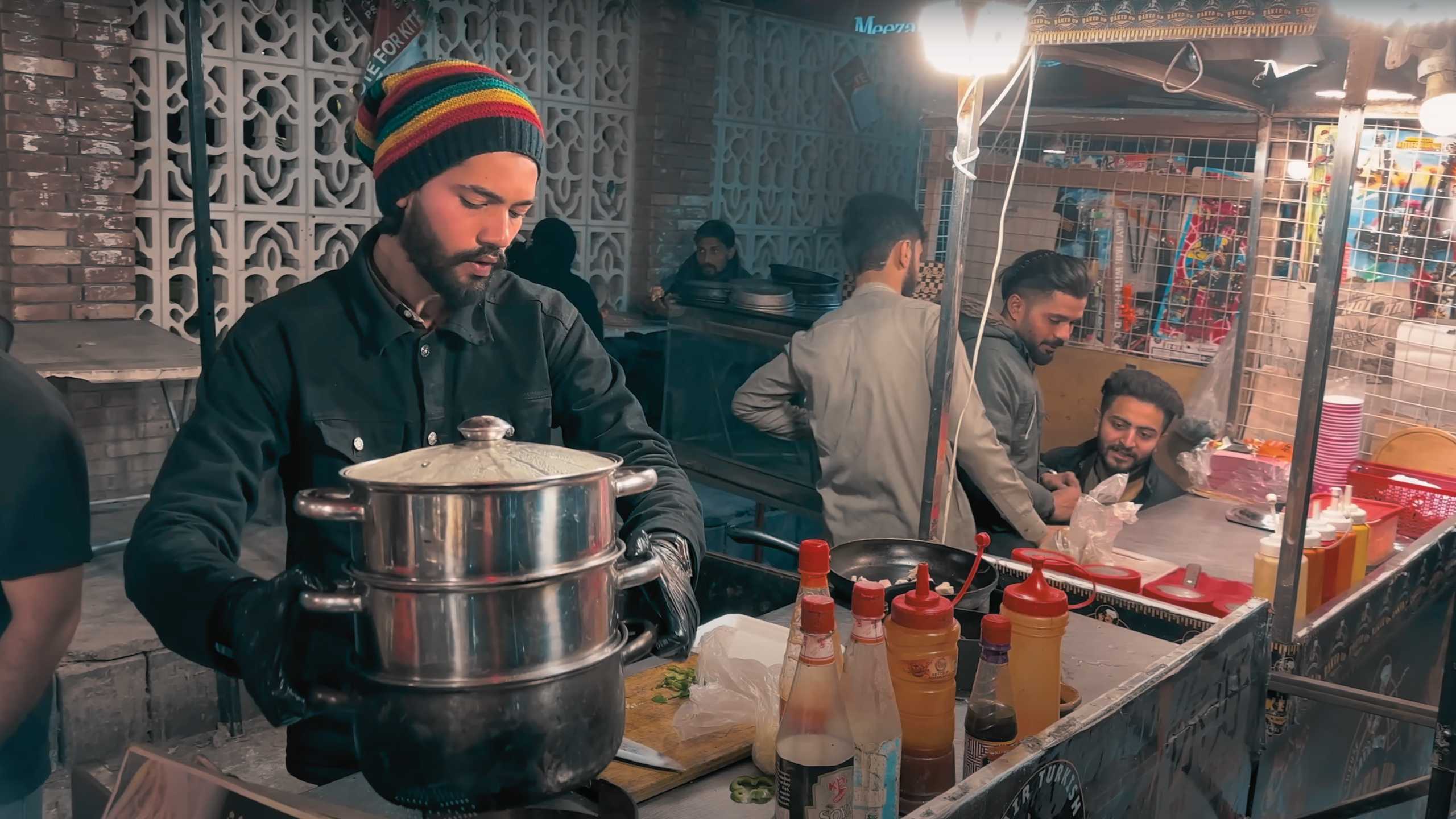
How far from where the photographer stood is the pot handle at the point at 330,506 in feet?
3.21

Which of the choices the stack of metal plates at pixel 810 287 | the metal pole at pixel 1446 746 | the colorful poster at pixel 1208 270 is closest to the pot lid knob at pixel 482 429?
the metal pole at pixel 1446 746

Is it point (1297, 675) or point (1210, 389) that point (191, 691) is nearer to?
point (1297, 675)

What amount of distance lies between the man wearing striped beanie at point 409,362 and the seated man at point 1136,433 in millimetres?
2472

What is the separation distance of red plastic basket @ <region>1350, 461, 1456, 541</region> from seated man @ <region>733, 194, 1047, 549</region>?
1.04 metres

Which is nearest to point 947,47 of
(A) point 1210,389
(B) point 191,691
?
(A) point 1210,389

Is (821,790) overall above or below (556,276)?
below

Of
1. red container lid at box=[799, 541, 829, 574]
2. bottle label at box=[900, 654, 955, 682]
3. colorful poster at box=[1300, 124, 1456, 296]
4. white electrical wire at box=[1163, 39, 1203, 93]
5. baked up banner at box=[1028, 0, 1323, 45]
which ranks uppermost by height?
white electrical wire at box=[1163, 39, 1203, 93]

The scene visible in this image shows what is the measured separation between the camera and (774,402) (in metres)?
3.67

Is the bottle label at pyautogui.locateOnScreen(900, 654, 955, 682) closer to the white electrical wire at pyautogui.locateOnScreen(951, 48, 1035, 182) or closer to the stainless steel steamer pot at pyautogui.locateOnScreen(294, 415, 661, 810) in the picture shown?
the stainless steel steamer pot at pyautogui.locateOnScreen(294, 415, 661, 810)

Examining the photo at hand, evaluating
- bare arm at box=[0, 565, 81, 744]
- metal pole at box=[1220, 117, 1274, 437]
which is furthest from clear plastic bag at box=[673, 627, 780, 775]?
metal pole at box=[1220, 117, 1274, 437]

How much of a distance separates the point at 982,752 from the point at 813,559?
1.06 feet

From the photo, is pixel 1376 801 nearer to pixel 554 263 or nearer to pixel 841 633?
pixel 841 633

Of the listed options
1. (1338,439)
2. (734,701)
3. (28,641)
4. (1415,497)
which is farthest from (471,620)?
(1338,439)

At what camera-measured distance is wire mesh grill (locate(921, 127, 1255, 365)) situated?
175 inches
